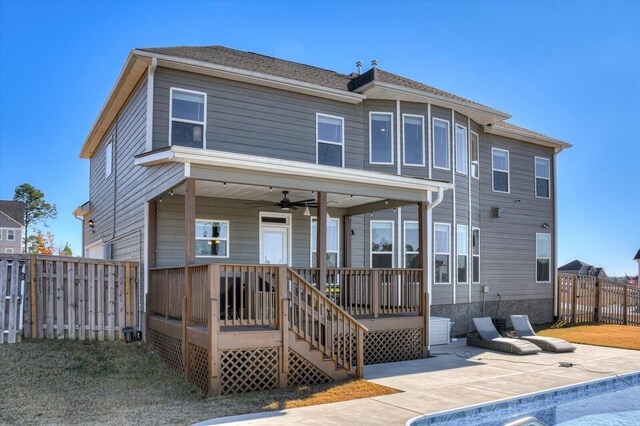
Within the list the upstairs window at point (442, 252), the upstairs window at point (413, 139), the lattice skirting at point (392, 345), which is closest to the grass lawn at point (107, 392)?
the lattice skirting at point (392, 345)

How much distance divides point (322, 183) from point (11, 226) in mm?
55222

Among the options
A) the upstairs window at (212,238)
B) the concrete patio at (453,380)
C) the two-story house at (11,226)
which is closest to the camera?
the concrete patio at (453,380)

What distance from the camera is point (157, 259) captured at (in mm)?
11062

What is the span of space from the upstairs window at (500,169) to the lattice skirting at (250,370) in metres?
11.3

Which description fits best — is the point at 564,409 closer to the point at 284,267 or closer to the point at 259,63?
the point at 284,267

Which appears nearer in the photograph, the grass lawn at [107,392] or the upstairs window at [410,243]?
the grass lawn at [107,392]

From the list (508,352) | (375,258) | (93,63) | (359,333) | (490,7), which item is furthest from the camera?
(93,63)

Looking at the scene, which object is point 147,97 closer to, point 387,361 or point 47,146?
point 387,361

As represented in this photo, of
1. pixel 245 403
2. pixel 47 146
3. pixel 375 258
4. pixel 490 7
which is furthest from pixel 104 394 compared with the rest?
pixel 47 146

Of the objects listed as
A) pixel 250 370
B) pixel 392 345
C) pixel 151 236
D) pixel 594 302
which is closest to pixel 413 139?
pixel 392 345

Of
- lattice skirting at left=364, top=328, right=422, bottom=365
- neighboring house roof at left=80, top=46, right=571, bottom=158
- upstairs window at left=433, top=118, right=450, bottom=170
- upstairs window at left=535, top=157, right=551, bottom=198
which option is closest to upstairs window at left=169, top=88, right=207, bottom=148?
neighboring house roof at left=80, top=46, right=571, bottom=158

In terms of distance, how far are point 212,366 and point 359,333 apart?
263 cm

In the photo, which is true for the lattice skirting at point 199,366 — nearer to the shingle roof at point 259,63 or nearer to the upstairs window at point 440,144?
the shingle roof at point 259,63

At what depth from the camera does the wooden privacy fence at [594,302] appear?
1817 cm
